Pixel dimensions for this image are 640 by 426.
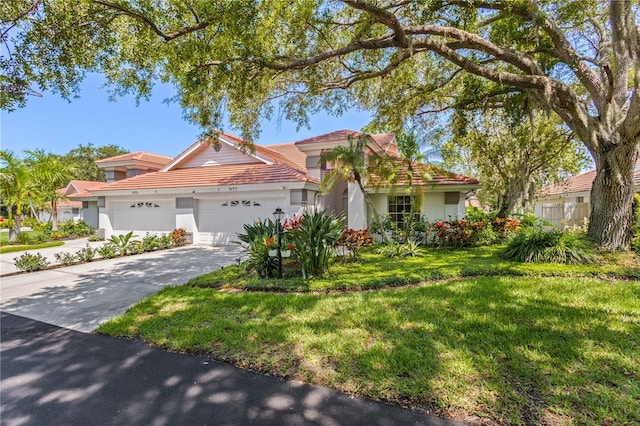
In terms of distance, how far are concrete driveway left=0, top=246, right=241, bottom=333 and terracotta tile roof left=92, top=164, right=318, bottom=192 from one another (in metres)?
4.11

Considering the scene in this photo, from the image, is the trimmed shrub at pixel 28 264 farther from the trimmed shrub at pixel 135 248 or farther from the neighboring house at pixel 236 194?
the neighboring house at pixel 236 194

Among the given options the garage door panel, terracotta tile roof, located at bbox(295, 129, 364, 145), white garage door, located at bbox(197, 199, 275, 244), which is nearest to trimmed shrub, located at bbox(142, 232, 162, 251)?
white garage door, located at bbox(197, 199, 275, 244)

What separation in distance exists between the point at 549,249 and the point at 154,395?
9.20m

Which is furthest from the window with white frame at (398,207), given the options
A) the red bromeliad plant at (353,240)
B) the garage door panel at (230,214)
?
the garage door panel at (230,214)

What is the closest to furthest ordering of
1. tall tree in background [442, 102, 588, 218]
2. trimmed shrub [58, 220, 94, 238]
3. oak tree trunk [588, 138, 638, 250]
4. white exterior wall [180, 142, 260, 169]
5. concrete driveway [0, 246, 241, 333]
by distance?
1. concrete driveway [0, 246, 241, 333]
2. oak tree trunk [588, 138, 638, 250]
3. tall tree in background [442, 102, 588, 218]
4. white exterior wall [180, 142, 260, 169]
5. trimmed shrub [58, 220, 94, 238]

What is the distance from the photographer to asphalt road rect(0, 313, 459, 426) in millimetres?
2625

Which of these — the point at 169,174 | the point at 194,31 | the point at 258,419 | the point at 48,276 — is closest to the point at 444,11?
the point at 194,31

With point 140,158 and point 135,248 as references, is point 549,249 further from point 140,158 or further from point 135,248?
point 140,158

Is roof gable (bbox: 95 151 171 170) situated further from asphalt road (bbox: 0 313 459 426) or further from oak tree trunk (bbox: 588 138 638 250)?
oak tree trunk (bbox: 588 138 638 250)

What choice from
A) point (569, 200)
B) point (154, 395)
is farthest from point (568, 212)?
point (154, 395)

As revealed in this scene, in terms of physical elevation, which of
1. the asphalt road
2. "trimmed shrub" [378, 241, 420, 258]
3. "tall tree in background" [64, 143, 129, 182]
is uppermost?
"tall tree in background" [64, 143, 129, 182]

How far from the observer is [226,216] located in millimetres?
14461

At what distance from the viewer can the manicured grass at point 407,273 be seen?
21.0ft

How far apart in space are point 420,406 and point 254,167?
542 inches
